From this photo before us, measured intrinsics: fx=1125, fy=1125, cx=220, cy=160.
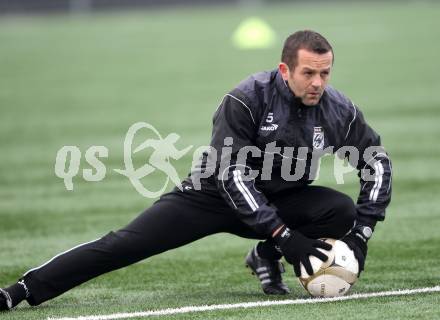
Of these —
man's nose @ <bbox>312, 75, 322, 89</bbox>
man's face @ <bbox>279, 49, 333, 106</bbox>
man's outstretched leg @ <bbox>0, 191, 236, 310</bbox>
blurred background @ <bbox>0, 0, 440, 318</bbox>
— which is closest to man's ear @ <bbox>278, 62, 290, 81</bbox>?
man's face @ <bbox>279, 49, 333, 106</bbox>

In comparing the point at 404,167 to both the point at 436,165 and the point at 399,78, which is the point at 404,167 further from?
the point at 399,78

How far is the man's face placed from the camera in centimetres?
648

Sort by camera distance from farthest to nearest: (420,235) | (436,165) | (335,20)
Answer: (335,20) < (436,165) < (420,235)

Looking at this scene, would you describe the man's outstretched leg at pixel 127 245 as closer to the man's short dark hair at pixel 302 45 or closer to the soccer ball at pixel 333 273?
the soccer ball at pixel 333 273

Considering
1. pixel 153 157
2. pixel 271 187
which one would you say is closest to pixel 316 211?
pixel 271 187

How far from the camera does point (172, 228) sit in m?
6.80

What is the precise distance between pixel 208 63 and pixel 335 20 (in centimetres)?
1096

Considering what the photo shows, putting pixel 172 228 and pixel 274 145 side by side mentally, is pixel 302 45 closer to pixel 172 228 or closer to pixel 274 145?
pixel 274 145

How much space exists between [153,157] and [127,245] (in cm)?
732

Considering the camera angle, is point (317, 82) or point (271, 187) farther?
point (271, 187)

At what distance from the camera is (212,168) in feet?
22.4

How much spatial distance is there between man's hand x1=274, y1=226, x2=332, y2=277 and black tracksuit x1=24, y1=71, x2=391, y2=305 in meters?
0.08

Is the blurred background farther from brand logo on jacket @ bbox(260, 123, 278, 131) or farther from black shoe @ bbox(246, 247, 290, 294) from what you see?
brand logo on jacket @ bbox(260, 123, 278, 131)

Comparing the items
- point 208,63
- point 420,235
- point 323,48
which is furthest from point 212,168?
point 208,63
